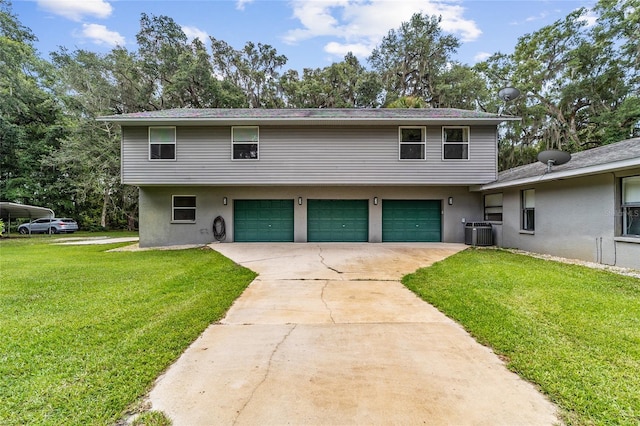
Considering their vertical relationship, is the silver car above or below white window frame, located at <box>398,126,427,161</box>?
below

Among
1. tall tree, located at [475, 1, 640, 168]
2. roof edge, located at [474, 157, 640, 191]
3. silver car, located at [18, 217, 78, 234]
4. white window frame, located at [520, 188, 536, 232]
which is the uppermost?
tall tree, located at [475, 1, 640, 168]

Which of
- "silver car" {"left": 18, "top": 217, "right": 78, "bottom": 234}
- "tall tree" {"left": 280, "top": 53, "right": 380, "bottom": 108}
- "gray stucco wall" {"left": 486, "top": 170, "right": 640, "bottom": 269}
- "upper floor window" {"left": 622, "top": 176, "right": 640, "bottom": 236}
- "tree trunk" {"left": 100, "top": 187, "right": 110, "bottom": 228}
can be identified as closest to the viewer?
"upper floor window" {"left": 622, "top": 176, "right": 640, "bottom": 236}

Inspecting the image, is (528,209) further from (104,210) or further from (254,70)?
(104,210)

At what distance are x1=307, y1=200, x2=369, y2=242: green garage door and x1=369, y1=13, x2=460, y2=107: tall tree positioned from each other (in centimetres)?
1413

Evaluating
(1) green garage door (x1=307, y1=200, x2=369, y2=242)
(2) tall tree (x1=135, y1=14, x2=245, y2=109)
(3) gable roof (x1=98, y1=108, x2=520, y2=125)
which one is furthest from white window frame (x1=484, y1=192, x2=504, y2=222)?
(2) tall tree (x1=135, y1=14, x2=245, y2=109)

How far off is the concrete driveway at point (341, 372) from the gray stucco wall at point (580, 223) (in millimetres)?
6072

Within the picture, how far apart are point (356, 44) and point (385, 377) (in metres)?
25.6

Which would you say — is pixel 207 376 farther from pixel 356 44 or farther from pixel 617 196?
pixel 356 44

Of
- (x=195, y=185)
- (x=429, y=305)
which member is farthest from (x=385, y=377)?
(x=195, y=185)

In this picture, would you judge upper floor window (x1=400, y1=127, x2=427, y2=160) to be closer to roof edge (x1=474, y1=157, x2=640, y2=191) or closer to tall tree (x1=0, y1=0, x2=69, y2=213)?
roof edge (x1=474, y1=157, x2=640, y2=191)

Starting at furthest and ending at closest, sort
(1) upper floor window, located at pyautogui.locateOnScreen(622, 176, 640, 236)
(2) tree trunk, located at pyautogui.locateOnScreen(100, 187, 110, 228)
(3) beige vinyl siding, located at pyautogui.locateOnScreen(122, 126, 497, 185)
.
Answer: (2) tree trunk, located at pyautogui.locateOnScreen(100, 187, 110, 228), (3) beige vinyl siding, located at pyautogui.locateOnScreen(122, 126, 497, 185), (1) upper floor window, located at pyautogui.locateOnScreen(622, 176, 640, 236)

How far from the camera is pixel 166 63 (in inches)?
824

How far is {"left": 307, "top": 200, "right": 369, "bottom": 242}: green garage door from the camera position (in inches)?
480

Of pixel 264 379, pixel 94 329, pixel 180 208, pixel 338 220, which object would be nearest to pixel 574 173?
pixel 338 220
